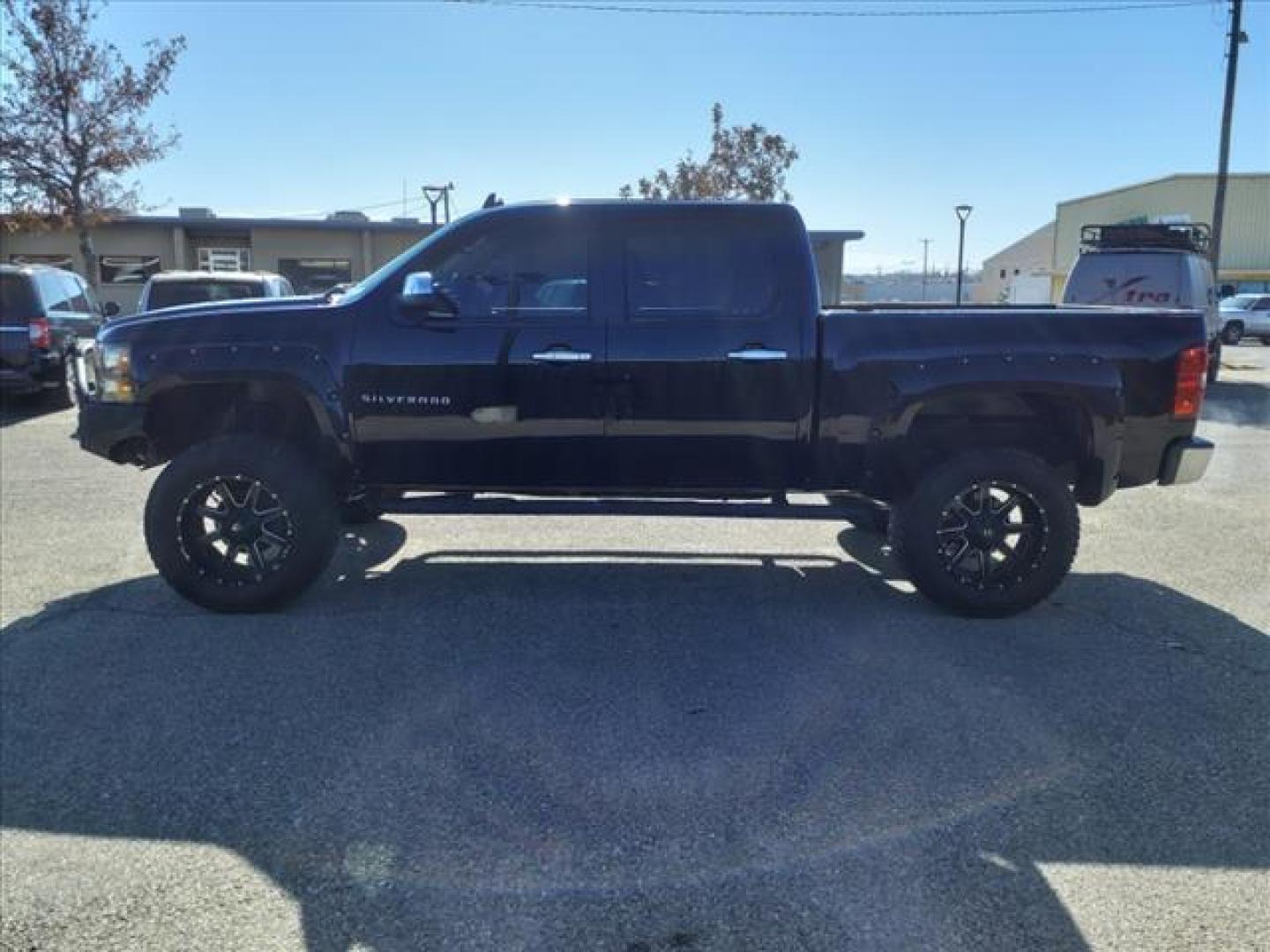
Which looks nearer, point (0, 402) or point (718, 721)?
point (718, 721)

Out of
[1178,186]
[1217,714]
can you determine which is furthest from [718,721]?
[1178,186]

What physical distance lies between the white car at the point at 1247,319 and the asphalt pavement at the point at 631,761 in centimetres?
3058

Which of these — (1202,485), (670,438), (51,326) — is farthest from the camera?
(51,326)

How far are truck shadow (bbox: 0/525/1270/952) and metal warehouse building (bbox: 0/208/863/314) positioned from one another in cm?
2449

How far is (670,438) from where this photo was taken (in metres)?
5.25

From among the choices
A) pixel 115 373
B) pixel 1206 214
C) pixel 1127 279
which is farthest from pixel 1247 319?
pixel 115 373

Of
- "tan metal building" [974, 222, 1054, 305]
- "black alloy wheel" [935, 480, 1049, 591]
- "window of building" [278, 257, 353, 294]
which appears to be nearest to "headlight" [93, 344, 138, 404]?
"black alloy wheel" [935, 480, 1049, 591]

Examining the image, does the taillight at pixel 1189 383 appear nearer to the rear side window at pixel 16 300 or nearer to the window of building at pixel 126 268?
the rear side window at pixel 16 300

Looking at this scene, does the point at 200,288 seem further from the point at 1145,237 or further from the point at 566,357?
the point at 1145,237

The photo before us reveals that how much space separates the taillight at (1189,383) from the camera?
5.10 meters

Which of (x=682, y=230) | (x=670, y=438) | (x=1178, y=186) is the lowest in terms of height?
(x=670, y=438)

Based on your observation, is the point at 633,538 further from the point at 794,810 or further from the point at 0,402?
the point at 0,402

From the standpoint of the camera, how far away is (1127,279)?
14773 millimetres

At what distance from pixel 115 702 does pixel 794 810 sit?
281cm
